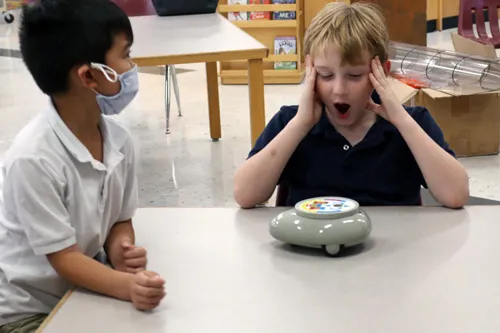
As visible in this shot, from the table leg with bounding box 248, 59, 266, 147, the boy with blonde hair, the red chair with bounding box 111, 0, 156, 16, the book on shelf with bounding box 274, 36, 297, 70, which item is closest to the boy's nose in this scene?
the boy with blonde hair

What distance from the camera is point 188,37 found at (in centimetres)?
299

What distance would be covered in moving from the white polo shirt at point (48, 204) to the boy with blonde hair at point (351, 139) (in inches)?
10.5

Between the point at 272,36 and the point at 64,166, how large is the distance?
450 centimetres

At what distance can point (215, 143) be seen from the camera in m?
4.00

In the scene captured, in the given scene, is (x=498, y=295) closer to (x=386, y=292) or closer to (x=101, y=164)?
(x=386, y=292)

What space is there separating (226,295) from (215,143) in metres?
2.99

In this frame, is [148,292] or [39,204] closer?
[148,292]

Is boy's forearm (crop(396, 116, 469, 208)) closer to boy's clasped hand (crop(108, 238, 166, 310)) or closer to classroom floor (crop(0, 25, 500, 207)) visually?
boy's clasped hand (crop(108, 238, 166, 310))

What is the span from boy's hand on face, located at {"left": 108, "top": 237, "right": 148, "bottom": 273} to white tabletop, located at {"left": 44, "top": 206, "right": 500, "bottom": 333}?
0.06ft

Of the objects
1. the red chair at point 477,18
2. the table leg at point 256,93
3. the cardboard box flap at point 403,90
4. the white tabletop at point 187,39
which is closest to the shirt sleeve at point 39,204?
the white tabletop at point 187,39

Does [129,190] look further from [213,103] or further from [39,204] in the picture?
[213,103]

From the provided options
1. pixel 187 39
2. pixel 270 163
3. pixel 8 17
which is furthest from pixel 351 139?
pixel 8 17

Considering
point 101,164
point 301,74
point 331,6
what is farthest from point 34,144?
point 301,74

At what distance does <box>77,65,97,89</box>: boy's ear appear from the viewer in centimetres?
121
